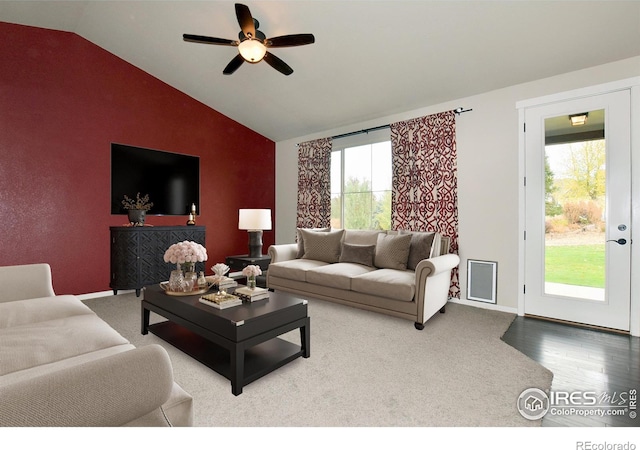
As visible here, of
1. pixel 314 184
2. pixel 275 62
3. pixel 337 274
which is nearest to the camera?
pixel 275 62

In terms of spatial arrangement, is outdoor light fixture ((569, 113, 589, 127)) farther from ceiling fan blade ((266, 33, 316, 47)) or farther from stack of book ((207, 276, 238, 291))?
stack of book ((207, 276, 238, 291))

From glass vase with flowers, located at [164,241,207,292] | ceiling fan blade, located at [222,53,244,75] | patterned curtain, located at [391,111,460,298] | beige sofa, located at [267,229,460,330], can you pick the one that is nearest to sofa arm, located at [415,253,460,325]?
beige sofa, located at [267,229,460,330]

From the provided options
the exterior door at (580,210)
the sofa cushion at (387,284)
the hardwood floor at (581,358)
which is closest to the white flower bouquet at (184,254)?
the sofa cushion at (387,284)

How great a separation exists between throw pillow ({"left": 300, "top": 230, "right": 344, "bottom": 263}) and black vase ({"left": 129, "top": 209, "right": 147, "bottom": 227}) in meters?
2.24

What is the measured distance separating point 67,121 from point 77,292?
2.17m

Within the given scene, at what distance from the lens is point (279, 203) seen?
634 cm

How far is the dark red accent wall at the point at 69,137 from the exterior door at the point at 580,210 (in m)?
4.43

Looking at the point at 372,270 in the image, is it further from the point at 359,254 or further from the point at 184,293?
the point at 184,293

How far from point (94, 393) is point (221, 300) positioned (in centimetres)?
150

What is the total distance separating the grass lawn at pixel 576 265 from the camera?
3.17 m

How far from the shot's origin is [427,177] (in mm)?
4266

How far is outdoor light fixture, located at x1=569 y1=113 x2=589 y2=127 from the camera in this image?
10.7 ft

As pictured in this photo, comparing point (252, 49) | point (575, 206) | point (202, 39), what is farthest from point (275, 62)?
point (575, 206)

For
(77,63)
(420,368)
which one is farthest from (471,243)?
(77,63)
